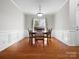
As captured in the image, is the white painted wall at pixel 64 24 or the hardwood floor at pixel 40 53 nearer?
the hardwood floor at pixel 40 53

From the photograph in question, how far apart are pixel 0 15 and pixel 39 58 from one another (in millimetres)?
2428

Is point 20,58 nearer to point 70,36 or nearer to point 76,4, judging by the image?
point 70,36

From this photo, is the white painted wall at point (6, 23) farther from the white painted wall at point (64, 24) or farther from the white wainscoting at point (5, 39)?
the white painted wall at point (64, 24)

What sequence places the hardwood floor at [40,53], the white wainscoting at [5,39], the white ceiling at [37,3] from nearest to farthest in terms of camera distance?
the hardwood floor at [40,53], the white wainscoting at [5,39], the white ceiling at [37,3]

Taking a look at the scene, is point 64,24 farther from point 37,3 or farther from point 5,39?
point 5,39

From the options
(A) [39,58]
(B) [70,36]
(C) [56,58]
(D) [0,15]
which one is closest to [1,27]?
(D) [0,15]

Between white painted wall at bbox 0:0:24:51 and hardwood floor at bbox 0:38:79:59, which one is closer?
hardwood floor at bbox 0:38:79:59

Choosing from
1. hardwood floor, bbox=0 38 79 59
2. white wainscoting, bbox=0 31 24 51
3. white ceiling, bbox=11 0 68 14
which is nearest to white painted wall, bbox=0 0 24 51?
white wainscoting, bbox=0 31 24 51

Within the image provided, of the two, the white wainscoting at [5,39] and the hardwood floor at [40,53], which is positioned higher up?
the white wainscoting at [5,39]

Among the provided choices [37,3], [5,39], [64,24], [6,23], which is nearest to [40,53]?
[5,39]

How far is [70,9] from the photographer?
245 inches

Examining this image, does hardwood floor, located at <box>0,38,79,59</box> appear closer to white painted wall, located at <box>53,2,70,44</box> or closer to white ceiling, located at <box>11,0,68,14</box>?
white painted wall, located at <box>53,2,70,44</box>

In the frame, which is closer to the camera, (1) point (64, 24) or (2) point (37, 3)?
(2) point (37, 3)

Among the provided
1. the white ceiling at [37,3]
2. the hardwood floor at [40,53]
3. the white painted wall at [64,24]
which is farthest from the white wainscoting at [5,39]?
the white painted wall at [64,24]
